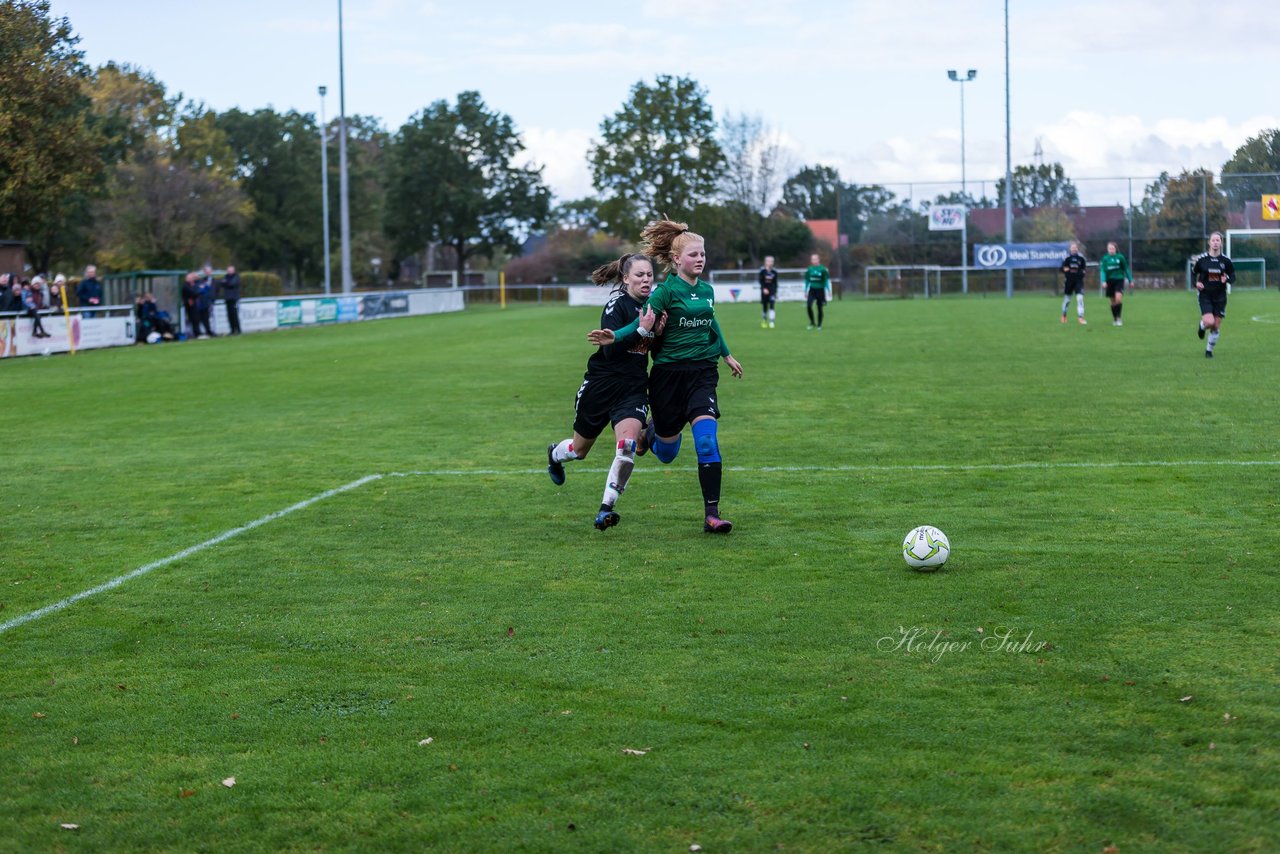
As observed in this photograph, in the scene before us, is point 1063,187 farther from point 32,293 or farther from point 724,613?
point 724,613

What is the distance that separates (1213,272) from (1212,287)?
0.24 metres

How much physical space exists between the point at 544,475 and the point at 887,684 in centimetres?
626

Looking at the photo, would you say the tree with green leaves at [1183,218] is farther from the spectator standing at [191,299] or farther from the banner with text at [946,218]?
the spectator standing at [191,299]

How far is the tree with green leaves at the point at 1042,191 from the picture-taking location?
64.0 m

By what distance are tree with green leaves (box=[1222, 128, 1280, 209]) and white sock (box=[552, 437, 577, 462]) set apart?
59756mm

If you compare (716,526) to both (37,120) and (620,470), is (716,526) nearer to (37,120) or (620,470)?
(620,470)

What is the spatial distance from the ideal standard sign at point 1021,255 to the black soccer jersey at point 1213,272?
Answer: 4060 cm

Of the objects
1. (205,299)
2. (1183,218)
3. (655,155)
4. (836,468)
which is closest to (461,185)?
(655,155)

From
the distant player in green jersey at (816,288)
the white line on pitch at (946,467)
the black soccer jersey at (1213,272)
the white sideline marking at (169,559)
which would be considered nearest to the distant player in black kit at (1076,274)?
the distant player in green jersey at (816,288)

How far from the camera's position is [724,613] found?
648 cm

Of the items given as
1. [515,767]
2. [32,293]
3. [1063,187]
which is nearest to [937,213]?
[1063,187]

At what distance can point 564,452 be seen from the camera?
31.2ft

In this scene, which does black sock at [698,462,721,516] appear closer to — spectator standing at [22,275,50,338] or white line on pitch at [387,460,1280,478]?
white line on pitch at [387,460,1280,478]

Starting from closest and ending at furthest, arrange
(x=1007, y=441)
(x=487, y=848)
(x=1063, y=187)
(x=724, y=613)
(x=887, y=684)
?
(x=487, y=848) < (x=887, y=684) < (x=724, y=613) < (x=1007, y=441) < (x=1063, y=187)
